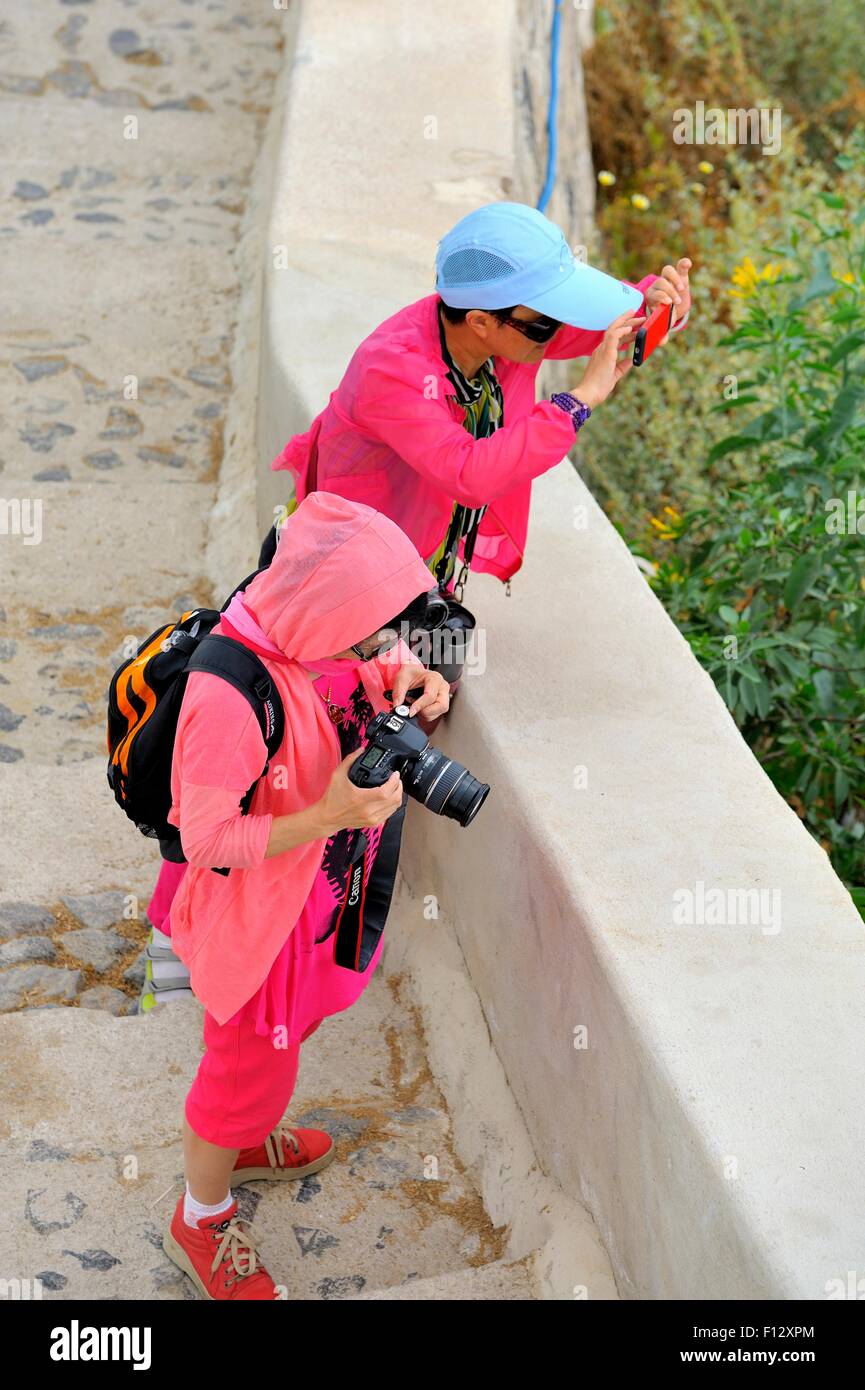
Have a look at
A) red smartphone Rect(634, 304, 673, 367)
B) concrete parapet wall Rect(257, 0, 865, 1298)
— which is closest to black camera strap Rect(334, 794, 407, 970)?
concrete parapet wall Rect(257, 0, 865, 1298)

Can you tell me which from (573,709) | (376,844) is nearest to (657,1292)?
(376,844)

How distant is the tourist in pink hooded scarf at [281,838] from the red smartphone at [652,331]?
0.73 meters

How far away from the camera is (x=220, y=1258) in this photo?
91.1 inches

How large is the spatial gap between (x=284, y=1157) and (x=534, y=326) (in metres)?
1.48

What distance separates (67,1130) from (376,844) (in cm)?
81

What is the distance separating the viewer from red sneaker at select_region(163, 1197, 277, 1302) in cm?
230

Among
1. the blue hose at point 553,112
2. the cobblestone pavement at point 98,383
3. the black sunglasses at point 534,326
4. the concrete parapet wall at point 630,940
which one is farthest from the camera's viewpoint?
the blue hose at point 553,112

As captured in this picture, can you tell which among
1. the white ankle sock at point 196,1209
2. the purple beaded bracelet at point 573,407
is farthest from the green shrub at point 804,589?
the white ankle sock at point 196,1209

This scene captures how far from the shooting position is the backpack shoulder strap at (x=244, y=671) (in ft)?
6.18

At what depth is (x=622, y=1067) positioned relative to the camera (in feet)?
6.77

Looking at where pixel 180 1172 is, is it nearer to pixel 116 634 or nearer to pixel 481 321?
pixel 481 321

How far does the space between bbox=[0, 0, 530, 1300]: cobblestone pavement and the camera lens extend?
77 cm
